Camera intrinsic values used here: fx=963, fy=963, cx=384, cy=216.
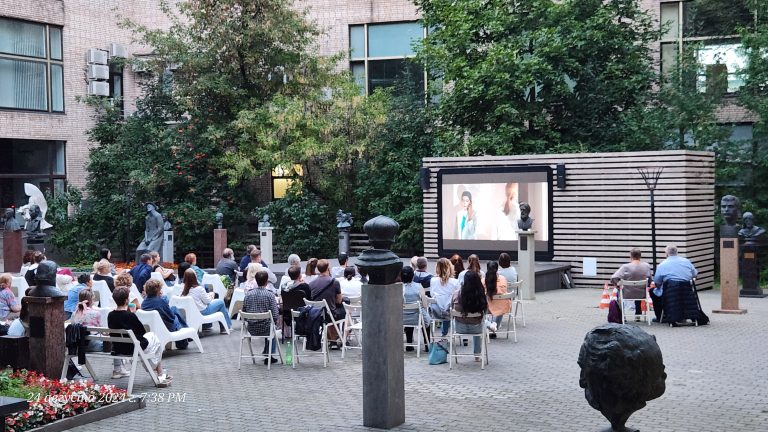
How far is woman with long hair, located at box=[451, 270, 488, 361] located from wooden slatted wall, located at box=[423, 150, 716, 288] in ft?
37.5

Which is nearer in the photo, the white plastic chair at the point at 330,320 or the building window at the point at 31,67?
the white plastic chair at the point at 330,320

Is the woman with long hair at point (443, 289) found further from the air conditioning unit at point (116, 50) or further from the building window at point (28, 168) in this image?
the air conditioning unit at point (116, 50)

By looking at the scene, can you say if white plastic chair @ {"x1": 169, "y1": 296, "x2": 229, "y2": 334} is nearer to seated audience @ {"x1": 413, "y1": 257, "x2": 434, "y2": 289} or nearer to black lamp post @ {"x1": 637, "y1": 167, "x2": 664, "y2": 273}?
seated audience @ {"x1": 413, "y1": 257, "x2": 434, "y2": 289}

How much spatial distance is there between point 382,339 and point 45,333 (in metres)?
4.10

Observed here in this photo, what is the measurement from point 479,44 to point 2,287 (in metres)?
18.2

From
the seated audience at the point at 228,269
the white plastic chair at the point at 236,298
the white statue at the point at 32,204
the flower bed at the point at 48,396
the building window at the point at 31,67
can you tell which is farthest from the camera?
the building window at the point at 31,67

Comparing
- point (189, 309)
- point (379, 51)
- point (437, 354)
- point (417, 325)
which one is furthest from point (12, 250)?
point (437, 354)

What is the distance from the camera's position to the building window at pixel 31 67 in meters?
32.6

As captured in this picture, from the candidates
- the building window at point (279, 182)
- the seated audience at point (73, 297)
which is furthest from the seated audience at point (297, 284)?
the building window at point (279, 182)

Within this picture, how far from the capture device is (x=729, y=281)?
1806 centimetres

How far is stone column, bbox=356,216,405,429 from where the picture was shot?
9.40 meters

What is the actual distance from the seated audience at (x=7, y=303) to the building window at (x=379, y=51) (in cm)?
2118

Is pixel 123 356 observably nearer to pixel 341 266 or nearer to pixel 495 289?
pixel 495 289

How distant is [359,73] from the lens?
3512 centimetres
